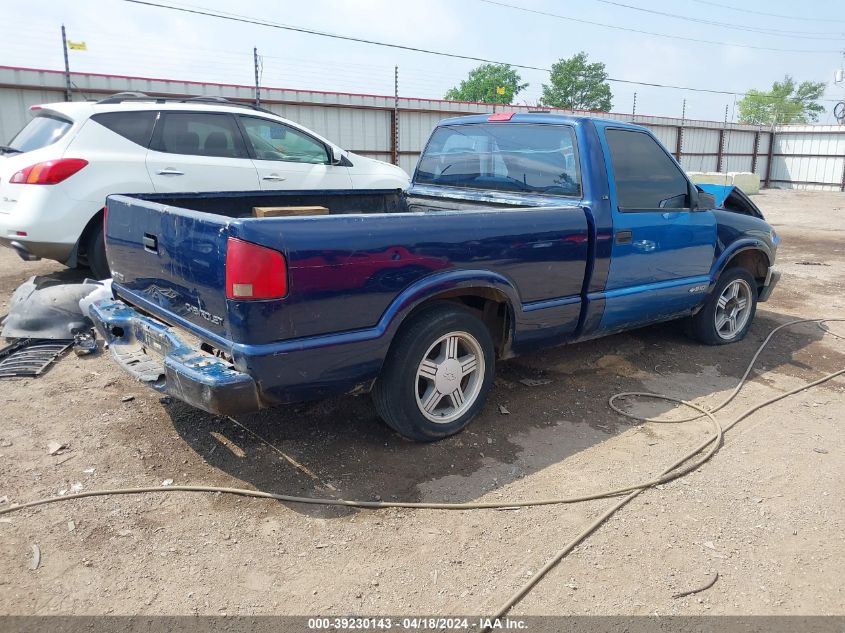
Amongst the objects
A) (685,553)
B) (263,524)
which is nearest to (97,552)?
(263,524)

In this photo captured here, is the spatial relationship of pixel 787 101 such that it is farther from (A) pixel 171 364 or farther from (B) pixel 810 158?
(A) pixel 171 364

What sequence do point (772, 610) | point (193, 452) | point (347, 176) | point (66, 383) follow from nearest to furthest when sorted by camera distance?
point (772, 610) → point (193, 452) → point (66, 383) → point (347, 176)

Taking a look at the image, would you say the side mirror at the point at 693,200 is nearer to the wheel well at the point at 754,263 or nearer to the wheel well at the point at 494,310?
the wheel well at the point at 754,263

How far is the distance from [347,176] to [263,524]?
18.1 feet

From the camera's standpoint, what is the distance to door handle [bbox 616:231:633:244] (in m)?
4.31

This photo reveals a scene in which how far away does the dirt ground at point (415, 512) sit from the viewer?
255 cm

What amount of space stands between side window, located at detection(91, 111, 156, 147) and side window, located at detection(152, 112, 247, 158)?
89 millimetres

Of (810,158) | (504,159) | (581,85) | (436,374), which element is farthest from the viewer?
(581,85)

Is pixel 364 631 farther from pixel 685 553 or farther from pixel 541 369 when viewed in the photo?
pixel 541 369

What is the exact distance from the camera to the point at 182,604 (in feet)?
8.03

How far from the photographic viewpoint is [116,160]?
608 cm

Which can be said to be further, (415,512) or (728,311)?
(728,311)

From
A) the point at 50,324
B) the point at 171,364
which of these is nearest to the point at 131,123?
the point at 50,324

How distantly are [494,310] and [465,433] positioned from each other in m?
0.76
